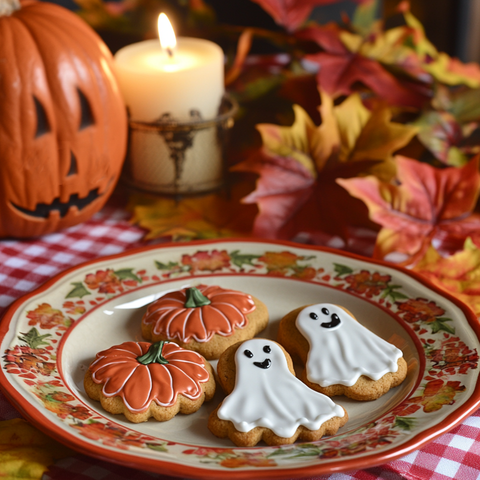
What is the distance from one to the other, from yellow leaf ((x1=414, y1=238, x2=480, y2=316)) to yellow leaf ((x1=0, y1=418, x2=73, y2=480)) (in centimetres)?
56

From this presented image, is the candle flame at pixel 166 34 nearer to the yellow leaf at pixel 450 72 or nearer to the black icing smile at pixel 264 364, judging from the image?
the yellow leaf at pixel 450 72

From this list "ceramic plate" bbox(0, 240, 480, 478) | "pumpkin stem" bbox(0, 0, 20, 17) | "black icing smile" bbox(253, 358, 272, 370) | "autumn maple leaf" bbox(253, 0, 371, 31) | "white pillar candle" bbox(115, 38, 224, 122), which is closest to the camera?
"ceramic plate" bbox(0, 240, 480, 478)

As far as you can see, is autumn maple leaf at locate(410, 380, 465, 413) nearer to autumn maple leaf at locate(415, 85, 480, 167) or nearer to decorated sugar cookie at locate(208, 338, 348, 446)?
decorated sugar cookie at locate(208, 338, 348, 446)

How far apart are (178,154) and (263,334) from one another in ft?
1.36

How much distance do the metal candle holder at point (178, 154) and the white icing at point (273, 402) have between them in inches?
20.0

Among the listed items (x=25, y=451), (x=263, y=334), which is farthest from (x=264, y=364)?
(x=25, y=451)

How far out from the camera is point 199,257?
914 millimetres

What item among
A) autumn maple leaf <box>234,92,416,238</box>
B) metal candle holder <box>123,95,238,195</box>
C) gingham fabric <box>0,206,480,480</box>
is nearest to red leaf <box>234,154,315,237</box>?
autumn maple leaf <box>234,92,416,238</box>

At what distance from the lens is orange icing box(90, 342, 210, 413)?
2.07ft

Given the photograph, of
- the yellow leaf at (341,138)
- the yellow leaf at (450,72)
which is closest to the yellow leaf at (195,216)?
the yellow leaf at (341,138)

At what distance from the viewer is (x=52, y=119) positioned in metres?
0.90

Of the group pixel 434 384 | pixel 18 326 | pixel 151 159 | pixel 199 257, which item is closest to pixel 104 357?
pixel 18 326

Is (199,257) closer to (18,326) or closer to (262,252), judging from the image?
(262,252)

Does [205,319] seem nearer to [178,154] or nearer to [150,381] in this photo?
[150,381]
